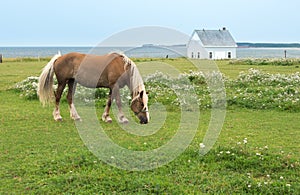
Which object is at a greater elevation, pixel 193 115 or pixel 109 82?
pixel 109 82

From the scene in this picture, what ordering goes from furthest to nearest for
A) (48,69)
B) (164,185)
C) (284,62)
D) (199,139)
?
1. (284,62)
2. (48,69)
3. (199,139)
4. (164,185)

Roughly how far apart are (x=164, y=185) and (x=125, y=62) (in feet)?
15.1

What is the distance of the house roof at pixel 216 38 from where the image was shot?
67.2 m

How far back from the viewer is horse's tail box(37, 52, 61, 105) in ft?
34.7

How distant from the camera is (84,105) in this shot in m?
13.3

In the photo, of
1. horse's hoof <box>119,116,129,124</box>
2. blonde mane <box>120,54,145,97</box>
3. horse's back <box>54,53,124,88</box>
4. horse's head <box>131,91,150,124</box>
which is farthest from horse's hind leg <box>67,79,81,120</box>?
horse's head <box>131,91,150,124</box>

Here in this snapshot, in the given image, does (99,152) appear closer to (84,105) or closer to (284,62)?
(84,105)

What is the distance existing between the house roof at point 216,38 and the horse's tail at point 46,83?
56895 millimetres

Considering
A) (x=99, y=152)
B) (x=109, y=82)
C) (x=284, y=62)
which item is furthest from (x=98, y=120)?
(x=284, y=62)

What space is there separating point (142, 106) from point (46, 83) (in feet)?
10.3

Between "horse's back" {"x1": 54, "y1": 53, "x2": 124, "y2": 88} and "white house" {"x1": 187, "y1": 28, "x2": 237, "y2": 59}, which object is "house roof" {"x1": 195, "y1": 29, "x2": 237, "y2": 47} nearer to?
"white house" {"x1": 187, "y1": 28, "x2": 237, "y2": 59}

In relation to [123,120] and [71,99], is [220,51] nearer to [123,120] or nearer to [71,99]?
[71,99]

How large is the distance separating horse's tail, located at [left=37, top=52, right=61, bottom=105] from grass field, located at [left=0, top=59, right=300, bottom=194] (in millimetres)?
1099

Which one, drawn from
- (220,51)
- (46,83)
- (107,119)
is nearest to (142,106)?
(107,119)
